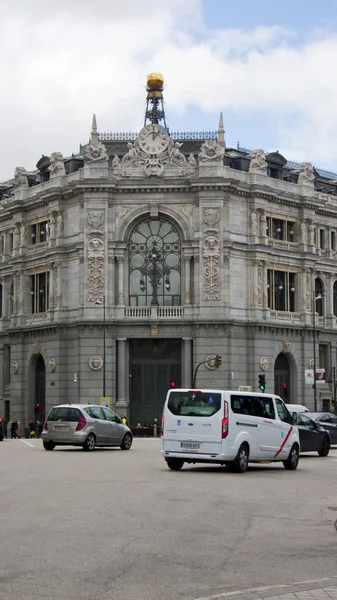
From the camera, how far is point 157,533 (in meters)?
13.8

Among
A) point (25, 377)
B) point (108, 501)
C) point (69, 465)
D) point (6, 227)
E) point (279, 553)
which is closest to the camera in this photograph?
point (279, 553)

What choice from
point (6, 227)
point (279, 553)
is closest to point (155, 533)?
point (279, 553)

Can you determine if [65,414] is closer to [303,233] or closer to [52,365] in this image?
[52,365]

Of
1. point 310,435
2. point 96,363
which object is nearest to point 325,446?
point 310,435

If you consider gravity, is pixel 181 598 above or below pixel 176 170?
below

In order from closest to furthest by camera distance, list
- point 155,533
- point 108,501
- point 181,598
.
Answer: point 181,598
point 155,533
point 108,501

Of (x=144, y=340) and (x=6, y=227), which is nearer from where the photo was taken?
(x=144, y=340)

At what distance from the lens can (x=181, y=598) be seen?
973 cm

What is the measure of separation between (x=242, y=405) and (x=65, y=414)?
31.2 ft

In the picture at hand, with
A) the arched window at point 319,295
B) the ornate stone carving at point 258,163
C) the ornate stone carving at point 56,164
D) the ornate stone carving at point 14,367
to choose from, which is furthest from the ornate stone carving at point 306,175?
the ornate stone carving at point 14,367

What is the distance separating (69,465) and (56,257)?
44.1 metres

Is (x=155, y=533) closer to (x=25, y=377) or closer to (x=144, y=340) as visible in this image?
→ (x=144, y=340)

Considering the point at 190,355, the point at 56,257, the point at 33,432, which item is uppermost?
the point at 56,257

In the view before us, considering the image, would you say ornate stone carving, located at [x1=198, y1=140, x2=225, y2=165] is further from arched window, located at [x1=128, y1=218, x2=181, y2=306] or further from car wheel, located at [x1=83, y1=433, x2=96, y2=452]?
car wheel, located at [x1=83, y1=433, x2=96, y2=452]
